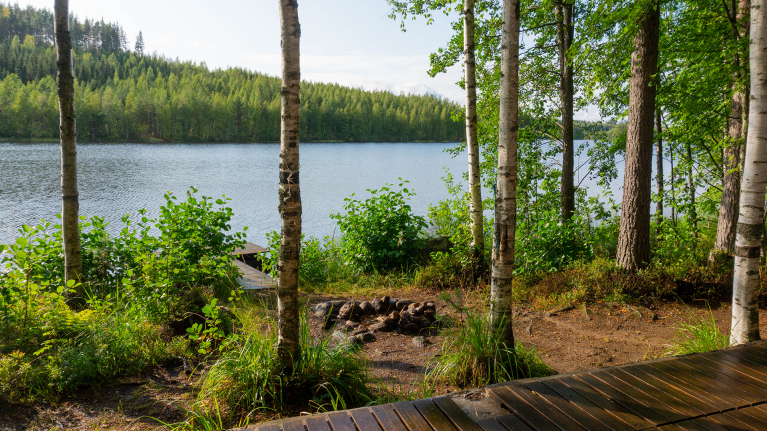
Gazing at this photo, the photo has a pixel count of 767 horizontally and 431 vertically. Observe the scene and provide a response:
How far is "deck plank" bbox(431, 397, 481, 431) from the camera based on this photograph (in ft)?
7.39

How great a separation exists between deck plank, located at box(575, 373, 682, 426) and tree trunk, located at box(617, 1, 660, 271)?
4.12 m

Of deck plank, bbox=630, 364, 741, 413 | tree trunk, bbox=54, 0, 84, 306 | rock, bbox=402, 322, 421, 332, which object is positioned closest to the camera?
deck plank, bbox=630, 364, 741, 413

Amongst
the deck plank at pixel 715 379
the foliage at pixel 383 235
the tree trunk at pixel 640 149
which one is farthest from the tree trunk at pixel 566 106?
the deck plank at pixel 715 379

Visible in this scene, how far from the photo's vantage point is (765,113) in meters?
3.50

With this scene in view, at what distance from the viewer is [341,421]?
7.48ft

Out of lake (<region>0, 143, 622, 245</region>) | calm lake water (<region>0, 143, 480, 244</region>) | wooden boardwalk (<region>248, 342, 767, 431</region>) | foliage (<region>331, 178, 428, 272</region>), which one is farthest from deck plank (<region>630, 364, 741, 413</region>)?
calm lake water (<region>0, 143, 480, 244</region>)

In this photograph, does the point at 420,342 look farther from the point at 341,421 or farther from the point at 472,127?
the point at 472,127

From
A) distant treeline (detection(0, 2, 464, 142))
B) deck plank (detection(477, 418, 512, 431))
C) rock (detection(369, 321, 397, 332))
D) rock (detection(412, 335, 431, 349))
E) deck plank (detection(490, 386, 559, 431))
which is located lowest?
rock (detection(369, 321, 397, 332))

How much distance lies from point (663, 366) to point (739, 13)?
22.5 ft

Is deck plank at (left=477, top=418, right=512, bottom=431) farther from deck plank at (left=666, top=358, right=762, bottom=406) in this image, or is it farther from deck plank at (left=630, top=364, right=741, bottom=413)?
deck plank at (left=666, top=358, right=762, bottom=406)

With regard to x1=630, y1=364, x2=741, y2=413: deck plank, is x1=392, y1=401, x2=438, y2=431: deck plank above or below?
below

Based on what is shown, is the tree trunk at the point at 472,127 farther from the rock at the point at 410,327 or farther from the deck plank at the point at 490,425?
the deck plank at the point at 490,425

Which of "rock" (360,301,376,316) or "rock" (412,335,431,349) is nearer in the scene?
"rock" (412,335,431,349)

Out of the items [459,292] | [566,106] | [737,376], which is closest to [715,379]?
[737,376]
